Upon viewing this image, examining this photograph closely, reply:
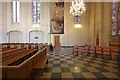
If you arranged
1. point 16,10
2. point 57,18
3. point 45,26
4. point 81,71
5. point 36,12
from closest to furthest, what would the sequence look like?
1. point 81,71
2. point 57,18
3. point 45,26
4. point 16,10
5. point 36,12

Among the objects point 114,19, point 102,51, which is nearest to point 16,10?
point 114,19

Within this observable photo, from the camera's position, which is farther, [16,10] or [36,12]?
[36,12]

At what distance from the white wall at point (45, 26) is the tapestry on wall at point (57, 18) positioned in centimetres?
42

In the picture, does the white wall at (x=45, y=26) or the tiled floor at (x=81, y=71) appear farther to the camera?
the white wall at (x=45, y=26)

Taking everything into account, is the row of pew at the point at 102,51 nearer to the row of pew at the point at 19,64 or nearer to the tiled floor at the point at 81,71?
the tiled floor at the point at 81,71

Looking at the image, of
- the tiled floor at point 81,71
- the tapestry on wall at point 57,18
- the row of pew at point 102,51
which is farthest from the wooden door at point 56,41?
the tiled floor at point 81,71

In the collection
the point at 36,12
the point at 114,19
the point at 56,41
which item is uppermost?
the point at 36,12

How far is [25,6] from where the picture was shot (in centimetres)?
1964

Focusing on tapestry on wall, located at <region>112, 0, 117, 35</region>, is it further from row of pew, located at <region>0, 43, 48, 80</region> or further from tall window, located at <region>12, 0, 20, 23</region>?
tall window, located at <region>12, 0, 20, 23</region>

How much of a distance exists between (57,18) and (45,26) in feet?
6.41

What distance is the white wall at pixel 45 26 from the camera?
19.4m

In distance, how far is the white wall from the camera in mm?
19422

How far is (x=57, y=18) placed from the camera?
63.7 feet

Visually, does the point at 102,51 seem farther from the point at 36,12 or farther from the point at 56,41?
the point at 36,12
